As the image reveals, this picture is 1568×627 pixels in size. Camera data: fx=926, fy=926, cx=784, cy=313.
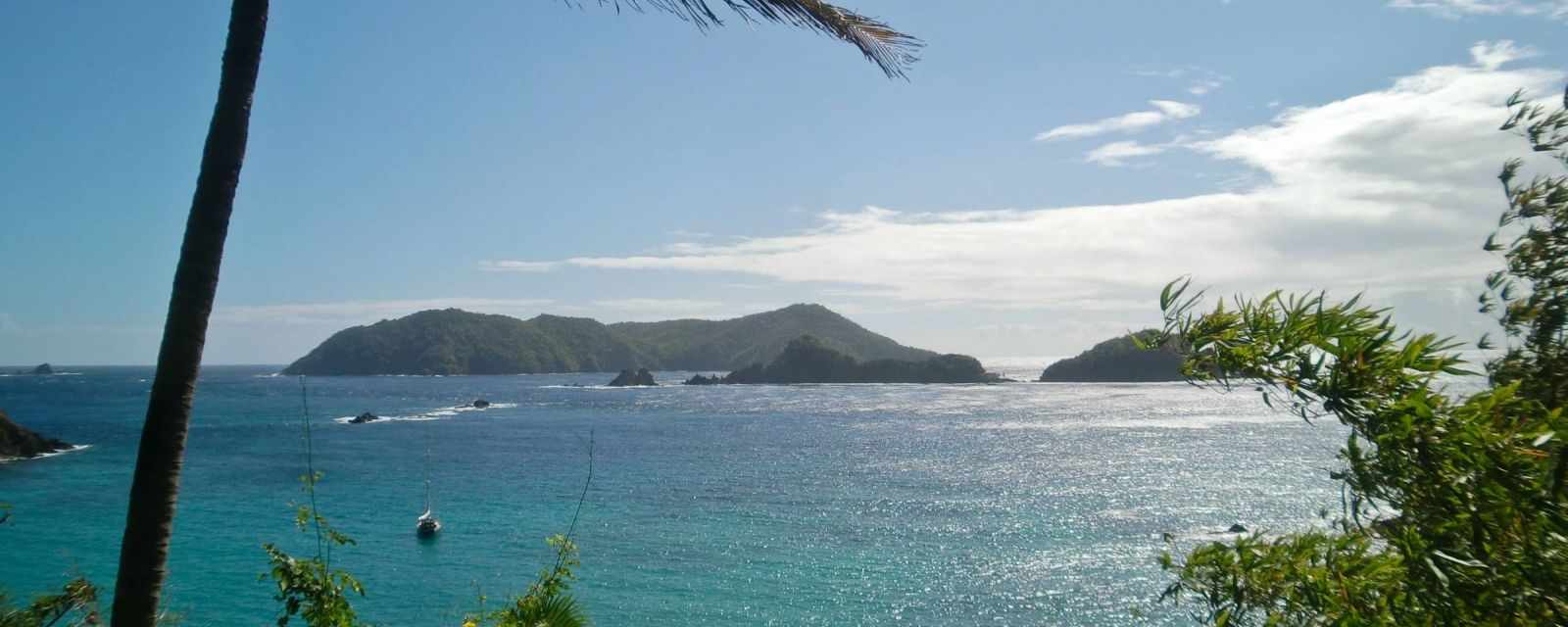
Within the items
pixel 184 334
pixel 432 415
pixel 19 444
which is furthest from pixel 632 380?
pixel 184 334

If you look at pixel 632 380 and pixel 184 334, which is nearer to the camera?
pixel 184 334

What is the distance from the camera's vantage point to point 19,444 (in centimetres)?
5569

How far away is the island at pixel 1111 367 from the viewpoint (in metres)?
162

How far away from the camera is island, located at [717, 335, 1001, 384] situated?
17000 cm

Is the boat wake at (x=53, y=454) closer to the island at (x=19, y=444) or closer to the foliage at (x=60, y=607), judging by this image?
the island at (x=19, y=444)

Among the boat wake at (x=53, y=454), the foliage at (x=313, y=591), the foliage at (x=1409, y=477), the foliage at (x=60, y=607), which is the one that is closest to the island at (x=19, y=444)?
the boat wake at (x=53, y=454)

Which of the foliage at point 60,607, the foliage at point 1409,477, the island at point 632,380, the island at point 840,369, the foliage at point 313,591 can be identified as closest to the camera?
the foliage at point 1409,477

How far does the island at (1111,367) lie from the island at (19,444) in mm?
141928

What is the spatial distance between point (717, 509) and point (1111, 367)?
14412 centimetres

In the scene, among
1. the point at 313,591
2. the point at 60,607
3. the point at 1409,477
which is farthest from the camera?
the point at 60,607

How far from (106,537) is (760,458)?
3413 cm

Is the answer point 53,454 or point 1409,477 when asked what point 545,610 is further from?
point 53,454

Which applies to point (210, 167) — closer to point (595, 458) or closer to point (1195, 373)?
point (1195, 373)

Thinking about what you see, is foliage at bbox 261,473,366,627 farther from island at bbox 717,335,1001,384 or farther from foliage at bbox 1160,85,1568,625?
island at bbox 717,335,1001,384
